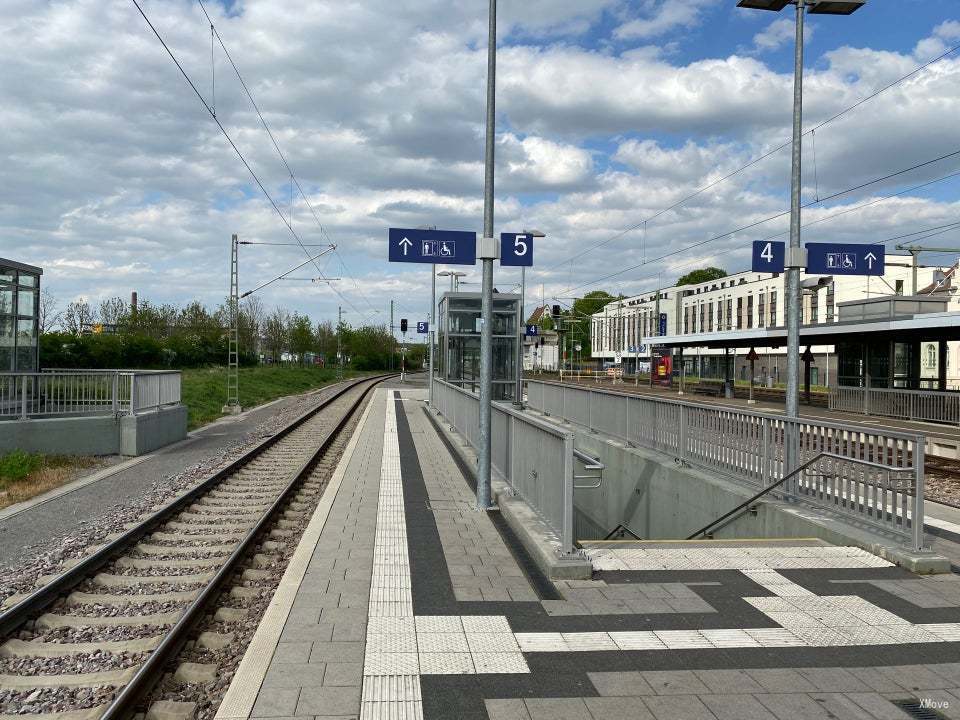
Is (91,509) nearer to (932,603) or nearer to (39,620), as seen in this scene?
(39,620)

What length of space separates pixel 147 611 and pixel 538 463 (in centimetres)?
390

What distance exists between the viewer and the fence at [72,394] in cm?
1417

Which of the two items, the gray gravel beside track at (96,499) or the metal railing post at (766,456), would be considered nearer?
the gray gravel beside track at (96,499)

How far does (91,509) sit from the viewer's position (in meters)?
10.1

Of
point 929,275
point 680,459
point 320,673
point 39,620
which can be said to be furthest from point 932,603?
point 929,275

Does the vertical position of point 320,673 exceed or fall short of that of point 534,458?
it falls short

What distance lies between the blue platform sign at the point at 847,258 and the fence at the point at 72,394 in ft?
41.9

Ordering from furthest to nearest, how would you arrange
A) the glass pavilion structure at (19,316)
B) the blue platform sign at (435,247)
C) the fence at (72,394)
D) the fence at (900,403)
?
the fence at (900,403), the glass pavilion structure at (19,316), the fence at (72,394), the blue platform sign at (435,247)

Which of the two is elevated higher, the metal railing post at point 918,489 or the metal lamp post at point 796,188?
the metal lamp post at point 796,188

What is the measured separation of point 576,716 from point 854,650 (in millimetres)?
2050

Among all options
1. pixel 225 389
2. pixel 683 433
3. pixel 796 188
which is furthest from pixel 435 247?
pixel 225 389

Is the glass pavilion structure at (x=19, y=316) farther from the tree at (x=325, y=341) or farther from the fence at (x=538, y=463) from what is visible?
the tree at (x=325, y=341)

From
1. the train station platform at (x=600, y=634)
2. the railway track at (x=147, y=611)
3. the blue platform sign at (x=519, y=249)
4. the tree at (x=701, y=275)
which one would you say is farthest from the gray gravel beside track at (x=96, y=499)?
Result: the tree at (x=701, y=275)

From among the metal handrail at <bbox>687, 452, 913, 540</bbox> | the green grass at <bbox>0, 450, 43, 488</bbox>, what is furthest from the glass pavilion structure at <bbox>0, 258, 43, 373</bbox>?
the metal handrail at <bbox>687, 452, 913, 540</bbox>
